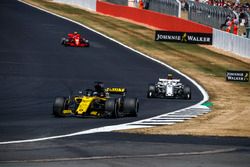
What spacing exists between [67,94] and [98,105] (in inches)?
256

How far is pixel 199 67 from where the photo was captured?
4788 centimetres

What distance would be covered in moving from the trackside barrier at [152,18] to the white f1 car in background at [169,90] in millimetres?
24102

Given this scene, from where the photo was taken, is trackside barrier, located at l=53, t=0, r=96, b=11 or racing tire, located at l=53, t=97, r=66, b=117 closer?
racing tire, located at l=53, t=97, r=66, b=117

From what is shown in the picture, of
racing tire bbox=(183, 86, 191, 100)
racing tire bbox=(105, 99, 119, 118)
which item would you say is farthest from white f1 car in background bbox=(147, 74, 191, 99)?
racing tire bbox=(105, 99, 119, 118)

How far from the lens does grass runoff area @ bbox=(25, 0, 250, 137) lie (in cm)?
2631

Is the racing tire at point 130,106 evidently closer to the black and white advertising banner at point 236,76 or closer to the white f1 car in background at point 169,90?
the white f1 car in background at point 169,90

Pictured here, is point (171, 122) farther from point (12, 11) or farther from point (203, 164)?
point (12, 11)

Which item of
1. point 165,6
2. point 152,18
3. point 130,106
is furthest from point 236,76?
point 152,18

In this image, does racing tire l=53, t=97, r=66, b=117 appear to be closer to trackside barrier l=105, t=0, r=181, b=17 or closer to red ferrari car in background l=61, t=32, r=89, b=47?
red ferrari car in background l=61, t=32, r=89, b=47

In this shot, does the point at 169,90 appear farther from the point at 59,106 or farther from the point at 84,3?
the point at 84,3

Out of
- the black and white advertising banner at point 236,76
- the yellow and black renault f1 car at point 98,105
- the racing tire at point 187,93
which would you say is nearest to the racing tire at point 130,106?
the yellow and black renault f1 car at point 98,105

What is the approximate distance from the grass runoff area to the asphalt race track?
129 cm

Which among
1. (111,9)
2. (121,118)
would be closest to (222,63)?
(121,118)

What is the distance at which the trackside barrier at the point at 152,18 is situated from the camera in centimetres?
6089
